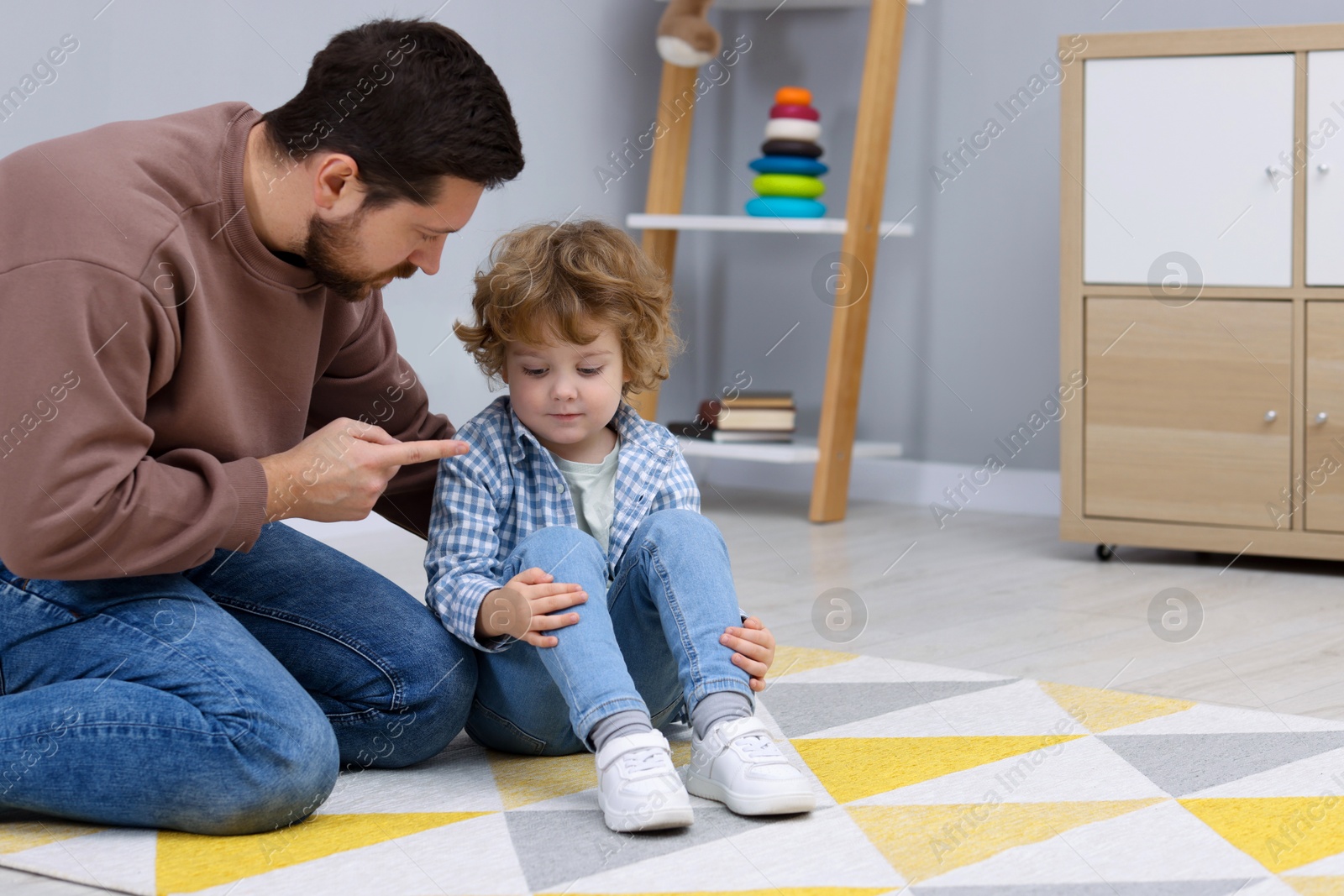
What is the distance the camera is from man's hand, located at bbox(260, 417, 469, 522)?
104 cm

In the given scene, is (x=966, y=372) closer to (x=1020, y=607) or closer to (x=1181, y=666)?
(x=1020, y=607)

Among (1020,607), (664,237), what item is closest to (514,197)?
(664,237)

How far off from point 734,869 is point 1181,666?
32.4 inches

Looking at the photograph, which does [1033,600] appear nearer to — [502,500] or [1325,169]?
[1325,169]

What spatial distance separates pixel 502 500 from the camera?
3.91 ft

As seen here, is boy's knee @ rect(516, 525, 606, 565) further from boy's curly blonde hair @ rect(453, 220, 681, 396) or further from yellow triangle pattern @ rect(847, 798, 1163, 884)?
yellow triangle pattern @ rect(847, 798, 1163, 884)

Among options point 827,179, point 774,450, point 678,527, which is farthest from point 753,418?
point 678,527

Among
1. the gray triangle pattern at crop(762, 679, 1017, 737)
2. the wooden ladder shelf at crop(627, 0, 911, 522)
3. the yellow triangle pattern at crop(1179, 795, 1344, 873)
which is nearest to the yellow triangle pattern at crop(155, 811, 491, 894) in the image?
the gray triangle pattern at crop(762, 679, 1017, 737)

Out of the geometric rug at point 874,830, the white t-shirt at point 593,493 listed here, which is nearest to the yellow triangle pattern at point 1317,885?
the geometric rug at point 874,830

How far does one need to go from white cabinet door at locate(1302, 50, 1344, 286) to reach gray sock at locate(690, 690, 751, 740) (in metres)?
1.44

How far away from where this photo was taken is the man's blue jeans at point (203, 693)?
0.99 meters

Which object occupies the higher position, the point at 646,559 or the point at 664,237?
the point at 664,237

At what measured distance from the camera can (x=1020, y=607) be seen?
1.93 metres

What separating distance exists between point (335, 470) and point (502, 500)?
0.58 ft
